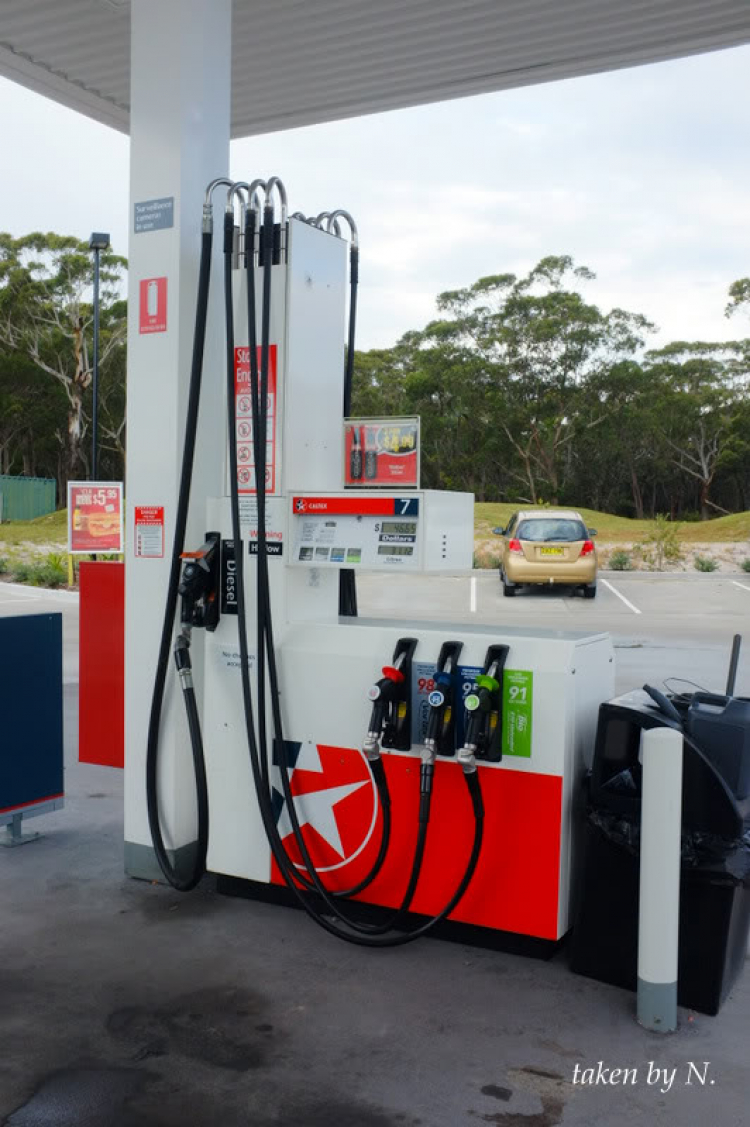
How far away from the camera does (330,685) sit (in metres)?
4.20

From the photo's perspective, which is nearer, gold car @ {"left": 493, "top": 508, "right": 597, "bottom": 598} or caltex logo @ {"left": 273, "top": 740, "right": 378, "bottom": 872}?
caltex logo @ {"left": 273, "top": 740, "right": 378, "bottom": 872}

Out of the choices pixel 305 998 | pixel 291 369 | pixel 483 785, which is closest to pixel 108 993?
pixel 305 998

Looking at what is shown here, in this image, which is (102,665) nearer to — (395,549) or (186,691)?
(186,691)

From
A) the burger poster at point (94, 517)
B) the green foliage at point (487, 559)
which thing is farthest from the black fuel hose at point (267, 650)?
the green foliage at point (487, 559)

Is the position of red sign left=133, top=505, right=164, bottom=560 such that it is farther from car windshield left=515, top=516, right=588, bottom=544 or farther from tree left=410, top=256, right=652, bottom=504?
tree left=410, top=256, right=652, bottom=504

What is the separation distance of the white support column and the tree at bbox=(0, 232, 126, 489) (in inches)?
1444

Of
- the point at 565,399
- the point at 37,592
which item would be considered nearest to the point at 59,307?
the point at 565,399

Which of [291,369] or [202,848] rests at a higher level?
[291,369]

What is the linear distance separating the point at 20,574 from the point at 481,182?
43.9 m

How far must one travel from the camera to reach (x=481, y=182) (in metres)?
57.2

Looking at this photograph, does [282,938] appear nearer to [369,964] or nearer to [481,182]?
[369,964]

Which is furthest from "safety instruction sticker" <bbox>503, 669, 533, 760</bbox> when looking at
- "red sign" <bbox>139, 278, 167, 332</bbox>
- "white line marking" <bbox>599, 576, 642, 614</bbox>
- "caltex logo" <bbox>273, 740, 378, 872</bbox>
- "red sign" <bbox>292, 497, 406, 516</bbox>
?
"white line marking" <bbox>599, 576, 642, 614</bbox>

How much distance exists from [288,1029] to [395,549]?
1.70m

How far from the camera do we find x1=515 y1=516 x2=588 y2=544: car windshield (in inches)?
725
